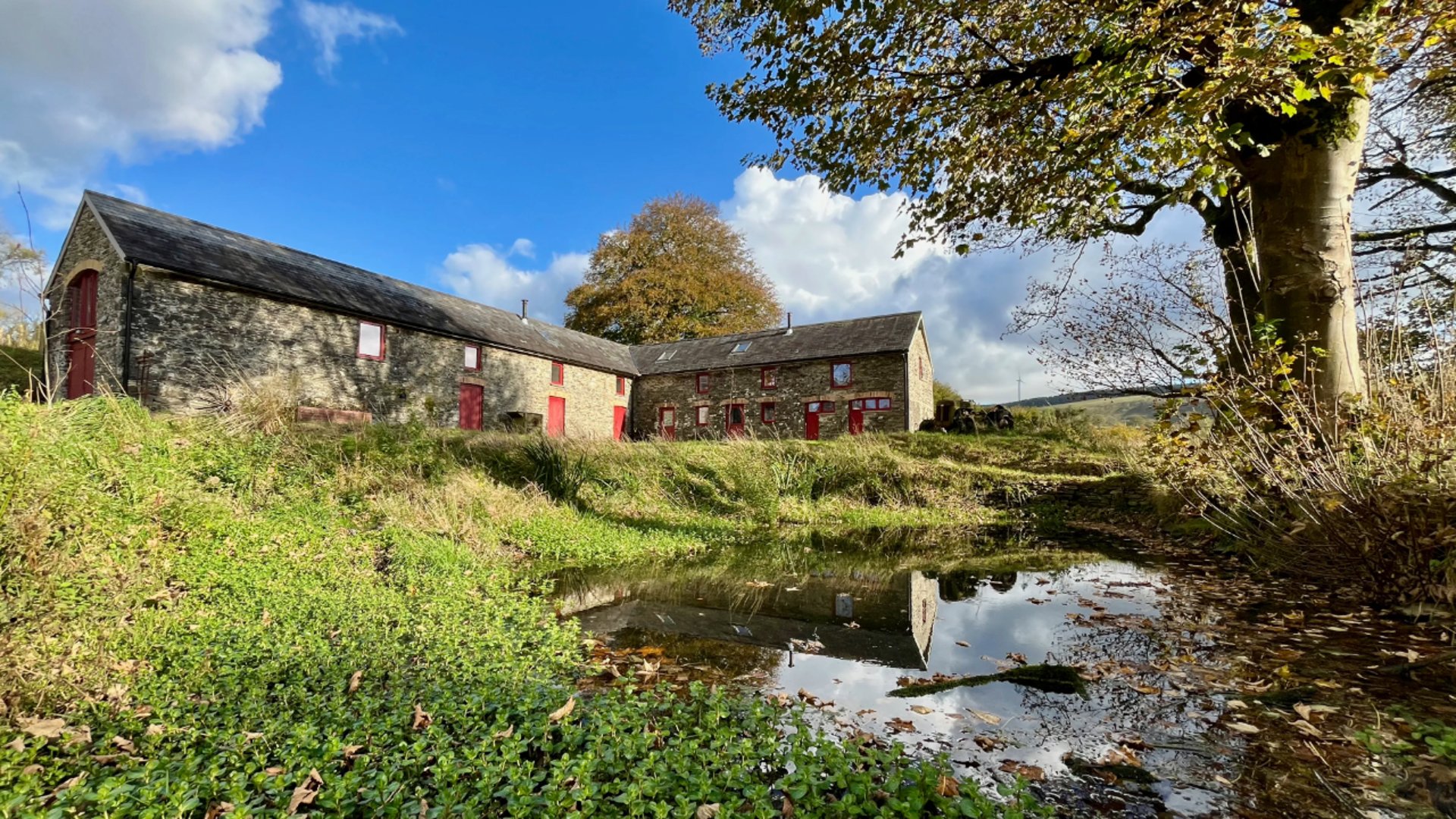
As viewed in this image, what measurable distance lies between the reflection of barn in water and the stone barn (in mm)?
6420

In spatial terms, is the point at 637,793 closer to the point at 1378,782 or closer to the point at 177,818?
the point at 177,818

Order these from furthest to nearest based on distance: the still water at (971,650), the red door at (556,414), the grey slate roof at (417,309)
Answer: the red door at (556,414)
the grey slate roof at (417,309)
the still water at (971,650)

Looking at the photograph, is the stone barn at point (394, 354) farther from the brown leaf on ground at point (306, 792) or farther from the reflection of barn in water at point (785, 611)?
the brown leaf on ground at point (306, 792)

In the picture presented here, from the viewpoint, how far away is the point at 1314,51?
13.5ft

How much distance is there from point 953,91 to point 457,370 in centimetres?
1957

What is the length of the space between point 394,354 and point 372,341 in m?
0.80

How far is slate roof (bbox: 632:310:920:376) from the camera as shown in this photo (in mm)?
25703

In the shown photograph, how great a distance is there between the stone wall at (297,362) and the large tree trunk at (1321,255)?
42.8ft

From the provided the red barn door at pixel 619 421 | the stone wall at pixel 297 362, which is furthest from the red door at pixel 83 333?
the red barn door at pixel 619 421

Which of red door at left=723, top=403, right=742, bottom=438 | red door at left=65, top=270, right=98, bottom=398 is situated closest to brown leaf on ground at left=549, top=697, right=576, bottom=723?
red door at left=65, top=270, right=98, bottom=398

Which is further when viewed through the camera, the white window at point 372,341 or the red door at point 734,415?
the red door at point 734,415

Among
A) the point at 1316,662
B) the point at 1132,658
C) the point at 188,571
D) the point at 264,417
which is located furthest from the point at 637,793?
the point at 264,417

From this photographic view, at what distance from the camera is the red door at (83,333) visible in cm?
1555

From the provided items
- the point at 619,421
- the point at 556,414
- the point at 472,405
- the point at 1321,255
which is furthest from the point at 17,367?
the point at 1321,255
